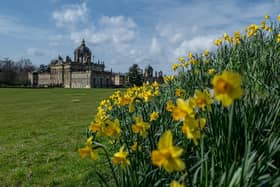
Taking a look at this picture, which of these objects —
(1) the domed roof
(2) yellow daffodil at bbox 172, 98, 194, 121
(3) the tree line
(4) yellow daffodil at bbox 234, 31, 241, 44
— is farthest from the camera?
(1) the domed roof

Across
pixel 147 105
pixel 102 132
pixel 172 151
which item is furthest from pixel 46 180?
pixel 172 151

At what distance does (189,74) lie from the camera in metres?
3.89

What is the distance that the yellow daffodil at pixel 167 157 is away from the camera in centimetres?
86

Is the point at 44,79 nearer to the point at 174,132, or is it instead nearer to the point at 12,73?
the point at 12,73

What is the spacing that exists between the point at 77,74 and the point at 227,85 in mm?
82251

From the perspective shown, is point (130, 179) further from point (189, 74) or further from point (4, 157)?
point (4, 157)

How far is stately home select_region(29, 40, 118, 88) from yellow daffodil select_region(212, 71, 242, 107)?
74484 millimetres

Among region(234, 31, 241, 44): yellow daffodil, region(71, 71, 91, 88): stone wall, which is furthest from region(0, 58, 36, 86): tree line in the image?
region(234, 31, 241, 44): yellow daffodil

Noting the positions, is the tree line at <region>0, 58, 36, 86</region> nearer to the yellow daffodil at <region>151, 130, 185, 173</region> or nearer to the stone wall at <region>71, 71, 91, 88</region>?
the stone wall at <region>71, 71, 91, 88</region>

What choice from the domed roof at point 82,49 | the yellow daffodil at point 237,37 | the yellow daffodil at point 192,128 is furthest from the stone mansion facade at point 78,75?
the yellow daffodil at point 192,128

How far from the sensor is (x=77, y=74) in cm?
8056

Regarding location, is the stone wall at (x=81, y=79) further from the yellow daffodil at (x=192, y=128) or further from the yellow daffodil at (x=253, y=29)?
the yellow daffodil at (x=192, y=128)

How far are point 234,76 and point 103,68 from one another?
3814 inches

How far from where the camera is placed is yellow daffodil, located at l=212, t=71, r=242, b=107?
83 centimetres
